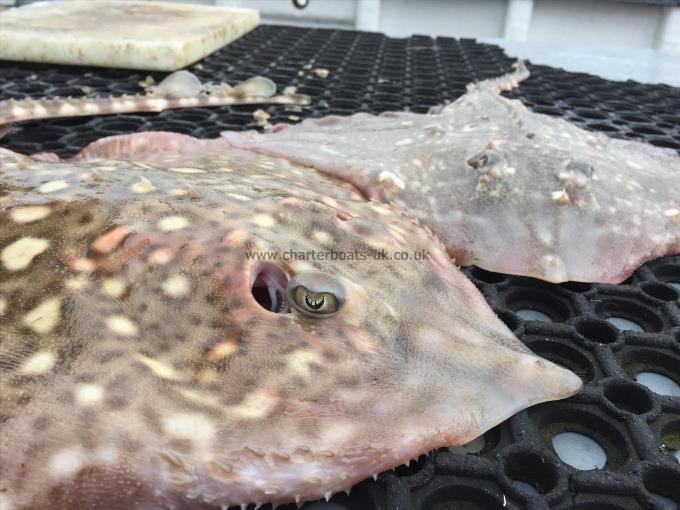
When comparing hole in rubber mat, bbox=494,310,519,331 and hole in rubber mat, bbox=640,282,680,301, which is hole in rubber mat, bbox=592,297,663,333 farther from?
hole in rubber mat, bbox=494,310,519,331

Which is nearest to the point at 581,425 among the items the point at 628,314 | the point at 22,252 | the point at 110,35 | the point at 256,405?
the point at 628,314

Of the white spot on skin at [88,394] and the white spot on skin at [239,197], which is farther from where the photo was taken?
the white spot on skin at [239,197]

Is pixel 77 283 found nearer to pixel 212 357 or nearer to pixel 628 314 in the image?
pixel 212 357

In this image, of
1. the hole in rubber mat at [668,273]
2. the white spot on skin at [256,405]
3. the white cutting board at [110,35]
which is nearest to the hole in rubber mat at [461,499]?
the white spot on skin at [256,405]

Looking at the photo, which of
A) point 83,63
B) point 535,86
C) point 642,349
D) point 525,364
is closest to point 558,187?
point 642,349

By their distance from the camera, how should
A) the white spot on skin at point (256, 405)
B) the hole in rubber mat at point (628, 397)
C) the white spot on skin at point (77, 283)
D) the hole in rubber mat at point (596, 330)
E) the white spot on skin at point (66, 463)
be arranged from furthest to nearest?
the hole in rubber mat at point (596, 330) < the hole in rubber mat at point (628, 397) < the white spot on skin at point (77, 283) < the white spot on skin at point (256, 405) < the white spot on skin at point (66, 463)

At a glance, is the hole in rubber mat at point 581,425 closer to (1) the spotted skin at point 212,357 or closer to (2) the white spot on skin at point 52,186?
(1) the spotted skin at point 212,357

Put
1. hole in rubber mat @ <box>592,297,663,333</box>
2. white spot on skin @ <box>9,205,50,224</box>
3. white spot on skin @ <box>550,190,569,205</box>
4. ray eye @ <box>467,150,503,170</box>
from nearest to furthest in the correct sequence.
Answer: white spot on skin @ <box>9,205,50,224</box> → hole in rubber mat @ <box>592,297,663,333</box> → white spot on skin @ <box>550,190,569,205</box> → ray eye @ <box>467,150,503,170</box>

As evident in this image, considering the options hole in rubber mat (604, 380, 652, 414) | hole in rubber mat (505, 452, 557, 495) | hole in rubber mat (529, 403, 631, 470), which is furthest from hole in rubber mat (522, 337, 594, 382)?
hole in rubber mat (505, 452, 557, 495)
